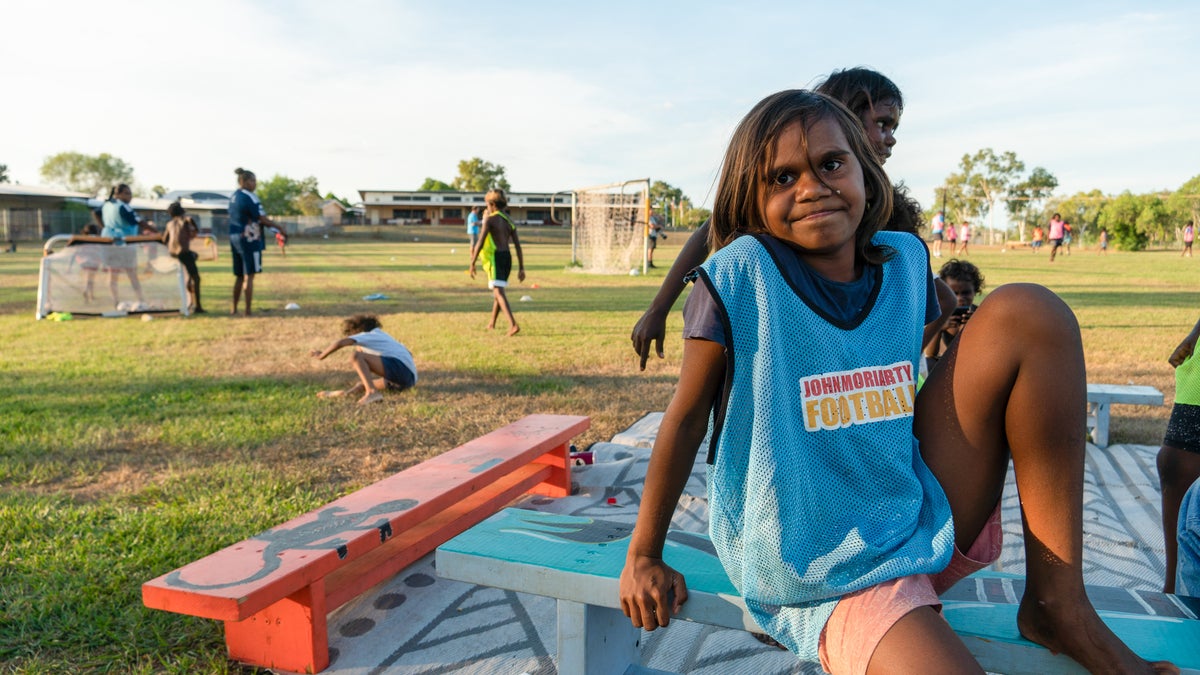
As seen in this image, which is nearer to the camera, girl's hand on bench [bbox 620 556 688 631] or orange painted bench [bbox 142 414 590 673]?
girl's hand on bench [bbox 620 556 688 631]

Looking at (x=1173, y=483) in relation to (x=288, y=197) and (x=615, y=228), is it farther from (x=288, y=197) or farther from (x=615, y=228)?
(x=288, y=197)

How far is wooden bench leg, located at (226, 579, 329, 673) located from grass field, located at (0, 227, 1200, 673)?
81 millimetres

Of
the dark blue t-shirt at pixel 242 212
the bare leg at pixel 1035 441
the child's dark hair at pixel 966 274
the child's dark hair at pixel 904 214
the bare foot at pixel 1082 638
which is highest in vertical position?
the dark blue t-shirt at pixel 242 212

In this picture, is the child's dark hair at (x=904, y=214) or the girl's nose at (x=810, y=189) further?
the child's dark hair at (x=904, y=214)

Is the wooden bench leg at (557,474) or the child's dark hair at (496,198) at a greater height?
the child's dark hair at (496,198)

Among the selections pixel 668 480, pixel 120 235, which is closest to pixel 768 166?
pixel 668 480

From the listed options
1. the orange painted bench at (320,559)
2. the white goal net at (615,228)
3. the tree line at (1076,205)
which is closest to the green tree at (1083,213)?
the tree line at (1076,205)

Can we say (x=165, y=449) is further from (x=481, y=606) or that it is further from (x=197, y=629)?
(x=481, y=606)

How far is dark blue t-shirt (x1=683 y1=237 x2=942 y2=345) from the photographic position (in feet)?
5.23

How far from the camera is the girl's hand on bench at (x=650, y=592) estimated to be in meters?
1.70

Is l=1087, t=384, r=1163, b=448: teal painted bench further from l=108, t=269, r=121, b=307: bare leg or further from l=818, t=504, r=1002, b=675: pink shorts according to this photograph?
l=108, t=269, r=121, b=307: bare leg

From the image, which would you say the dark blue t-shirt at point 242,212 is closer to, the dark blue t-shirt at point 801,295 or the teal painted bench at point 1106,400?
the teal painted bench at point 1106,400

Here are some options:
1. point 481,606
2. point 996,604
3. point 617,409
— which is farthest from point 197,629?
point 617,409

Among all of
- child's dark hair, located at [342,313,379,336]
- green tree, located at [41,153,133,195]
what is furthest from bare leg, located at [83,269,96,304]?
green tree, located at [41,153,133,195]
